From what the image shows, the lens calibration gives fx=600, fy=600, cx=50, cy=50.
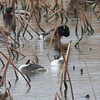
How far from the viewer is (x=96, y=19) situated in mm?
19781

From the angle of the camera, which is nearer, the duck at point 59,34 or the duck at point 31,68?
the duck at point 31,68

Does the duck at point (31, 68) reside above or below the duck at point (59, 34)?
above

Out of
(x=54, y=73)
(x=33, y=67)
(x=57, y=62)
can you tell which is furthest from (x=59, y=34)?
(x=54, y=73)

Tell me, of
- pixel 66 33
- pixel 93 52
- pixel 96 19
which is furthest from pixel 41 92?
pixel 96 19

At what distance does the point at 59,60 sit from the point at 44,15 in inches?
353

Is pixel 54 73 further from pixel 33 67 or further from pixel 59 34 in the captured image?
pixel 59 34

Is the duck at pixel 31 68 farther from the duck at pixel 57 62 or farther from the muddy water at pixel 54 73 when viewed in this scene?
the duck at pixel 57 62

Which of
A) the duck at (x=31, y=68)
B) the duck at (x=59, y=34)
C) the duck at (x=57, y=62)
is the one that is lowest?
the duck at (x=59, y=34)

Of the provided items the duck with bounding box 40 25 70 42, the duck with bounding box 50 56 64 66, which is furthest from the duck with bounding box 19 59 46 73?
the duck with bounding box 40 25 70 42

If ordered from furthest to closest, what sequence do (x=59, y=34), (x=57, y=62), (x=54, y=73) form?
1. (x=59, y=34)
2. (x=57, y=62)
3. (x=54, y=73)

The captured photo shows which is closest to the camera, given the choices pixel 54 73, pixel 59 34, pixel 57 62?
A: pixel 54 73

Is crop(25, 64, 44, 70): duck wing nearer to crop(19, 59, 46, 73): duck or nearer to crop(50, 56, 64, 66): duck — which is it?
crop(19, 59, 46, 73): duck

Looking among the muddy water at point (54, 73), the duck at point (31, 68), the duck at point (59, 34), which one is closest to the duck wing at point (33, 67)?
the duck at point (31, 68)

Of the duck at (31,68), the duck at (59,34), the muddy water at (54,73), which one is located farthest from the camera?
the duck at (59,34)
